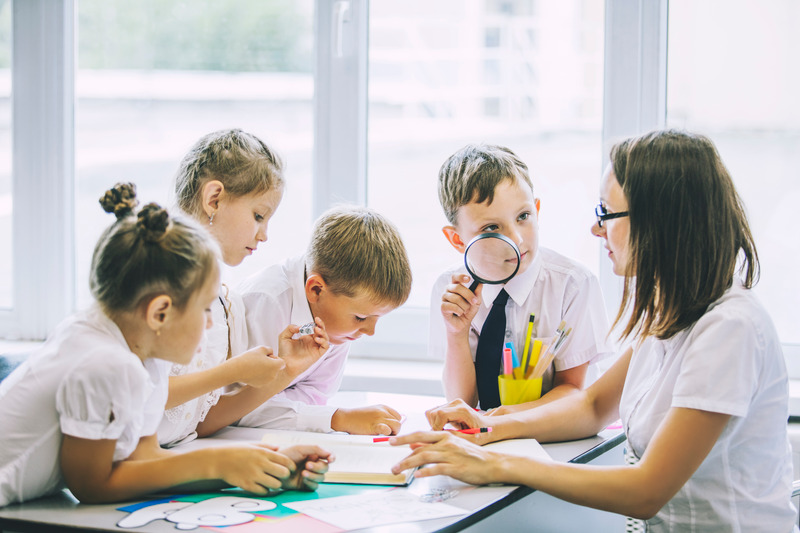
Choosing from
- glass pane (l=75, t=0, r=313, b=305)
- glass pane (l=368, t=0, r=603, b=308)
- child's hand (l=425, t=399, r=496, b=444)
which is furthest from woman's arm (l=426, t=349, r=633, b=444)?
glass pane (l=75, t=0, r=313, b=305)

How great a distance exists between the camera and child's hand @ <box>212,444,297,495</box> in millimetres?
1238

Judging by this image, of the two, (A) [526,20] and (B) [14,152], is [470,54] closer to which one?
(A) [526,20]

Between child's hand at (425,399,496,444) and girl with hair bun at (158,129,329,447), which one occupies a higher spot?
girl with hair bun at (158,129,329,447)

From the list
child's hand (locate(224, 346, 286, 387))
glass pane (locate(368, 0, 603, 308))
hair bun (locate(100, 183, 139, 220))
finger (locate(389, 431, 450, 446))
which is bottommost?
finger (locate(389, 431, 450, 446))

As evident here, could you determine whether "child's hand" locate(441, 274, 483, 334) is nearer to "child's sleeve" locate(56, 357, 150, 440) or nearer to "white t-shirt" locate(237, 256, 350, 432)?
"white t-shirt" locate(237, 256, 350, 432)

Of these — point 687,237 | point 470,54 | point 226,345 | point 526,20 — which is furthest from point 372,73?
point 687,237

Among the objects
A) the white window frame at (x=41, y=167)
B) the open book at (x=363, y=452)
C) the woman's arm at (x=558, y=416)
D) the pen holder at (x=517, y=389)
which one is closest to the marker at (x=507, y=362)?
the pen holder at (x=517, y=389)

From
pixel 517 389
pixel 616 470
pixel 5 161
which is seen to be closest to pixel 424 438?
pixel 616 470

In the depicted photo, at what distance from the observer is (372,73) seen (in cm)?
265

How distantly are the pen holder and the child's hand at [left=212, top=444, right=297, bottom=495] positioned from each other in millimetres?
630

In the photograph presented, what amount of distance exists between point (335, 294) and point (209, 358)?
311mm

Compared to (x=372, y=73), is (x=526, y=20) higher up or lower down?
higher up

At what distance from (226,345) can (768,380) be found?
1073 mm

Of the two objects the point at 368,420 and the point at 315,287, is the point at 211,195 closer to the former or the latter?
the point at 315,287
